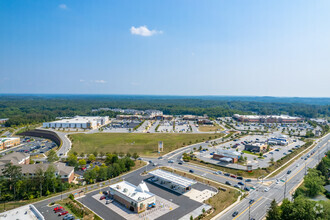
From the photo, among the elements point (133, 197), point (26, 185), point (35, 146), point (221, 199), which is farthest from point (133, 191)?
point (35, 146)

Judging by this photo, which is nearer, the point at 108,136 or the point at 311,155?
the point at 311,155

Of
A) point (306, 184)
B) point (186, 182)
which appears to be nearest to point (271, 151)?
point (306, 184)

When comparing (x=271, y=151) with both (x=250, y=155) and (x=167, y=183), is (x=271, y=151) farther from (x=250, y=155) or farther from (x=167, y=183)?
(x=167, y=183)

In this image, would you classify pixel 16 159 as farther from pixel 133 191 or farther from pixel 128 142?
pixel 128 142

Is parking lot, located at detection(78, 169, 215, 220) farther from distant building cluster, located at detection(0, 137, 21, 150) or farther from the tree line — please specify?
distant building cluster, located at detection(0, 137, 21, 150)

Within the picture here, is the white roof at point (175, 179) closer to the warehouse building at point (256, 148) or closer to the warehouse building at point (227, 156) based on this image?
the warehouse building at point (227, 156)

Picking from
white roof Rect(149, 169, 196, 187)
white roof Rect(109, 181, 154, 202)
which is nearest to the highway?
white roof Rect(149, 169, 196, 187)
